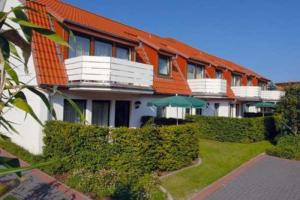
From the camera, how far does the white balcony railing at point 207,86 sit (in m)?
24.1

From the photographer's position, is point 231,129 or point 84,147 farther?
point 231,129

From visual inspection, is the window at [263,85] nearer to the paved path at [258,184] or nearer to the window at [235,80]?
the window at [235,80]

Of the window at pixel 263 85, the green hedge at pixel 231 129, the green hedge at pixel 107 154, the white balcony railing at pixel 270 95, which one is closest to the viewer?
the green hedge at pixel 107 154

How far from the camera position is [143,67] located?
51.0ft

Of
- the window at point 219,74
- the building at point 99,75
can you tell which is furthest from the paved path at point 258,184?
the window at point 219,74

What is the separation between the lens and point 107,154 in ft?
35.8

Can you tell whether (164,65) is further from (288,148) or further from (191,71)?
(288,148)

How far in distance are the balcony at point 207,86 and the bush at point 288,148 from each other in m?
6.67

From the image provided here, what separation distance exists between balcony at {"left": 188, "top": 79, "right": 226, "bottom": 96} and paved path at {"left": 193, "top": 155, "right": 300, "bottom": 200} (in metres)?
8.76

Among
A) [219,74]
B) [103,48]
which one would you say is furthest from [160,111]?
[219,74]

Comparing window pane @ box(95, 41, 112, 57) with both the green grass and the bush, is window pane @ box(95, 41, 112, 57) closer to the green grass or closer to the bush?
the green grass

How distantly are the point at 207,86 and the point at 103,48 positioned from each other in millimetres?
10357

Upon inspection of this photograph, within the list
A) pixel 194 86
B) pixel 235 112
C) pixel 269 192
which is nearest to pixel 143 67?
pixel 269 192

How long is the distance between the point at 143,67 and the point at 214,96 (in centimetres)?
1047
